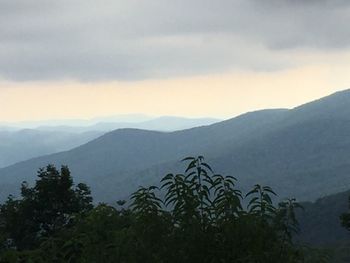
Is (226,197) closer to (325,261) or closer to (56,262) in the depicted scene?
(325,261)

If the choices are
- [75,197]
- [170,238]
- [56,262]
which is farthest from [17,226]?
[170,238]

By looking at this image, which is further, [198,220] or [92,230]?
[92,230]

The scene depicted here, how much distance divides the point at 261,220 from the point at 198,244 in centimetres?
145

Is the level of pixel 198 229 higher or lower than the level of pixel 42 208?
higher

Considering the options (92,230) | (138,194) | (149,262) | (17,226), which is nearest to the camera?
(149,262)

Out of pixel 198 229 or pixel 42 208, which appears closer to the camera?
pixel 198 229

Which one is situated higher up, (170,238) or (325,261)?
(170,238)

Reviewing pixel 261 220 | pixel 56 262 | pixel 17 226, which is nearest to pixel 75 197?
pixel 17 226

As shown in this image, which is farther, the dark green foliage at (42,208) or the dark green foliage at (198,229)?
the dark green foliage at (42,208)

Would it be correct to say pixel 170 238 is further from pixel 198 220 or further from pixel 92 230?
pixel 92 230

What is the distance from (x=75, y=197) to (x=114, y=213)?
31.4 meters

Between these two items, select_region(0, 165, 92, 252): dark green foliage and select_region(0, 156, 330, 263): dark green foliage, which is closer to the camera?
select_region(0, 156, 330, 263): dark green foliage

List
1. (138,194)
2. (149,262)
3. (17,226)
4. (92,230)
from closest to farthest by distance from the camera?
(149,262) < (138,194) < (92,230) < (17,226)

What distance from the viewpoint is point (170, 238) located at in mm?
11984
